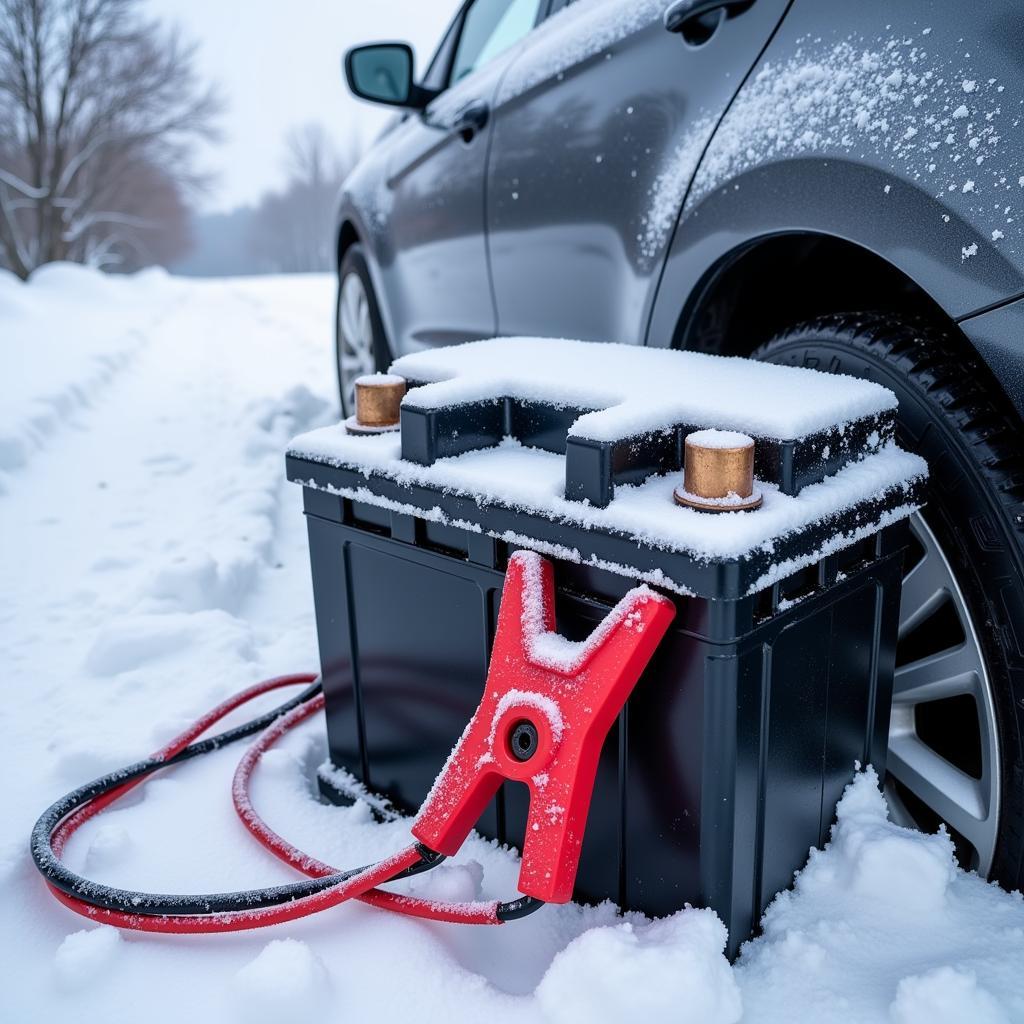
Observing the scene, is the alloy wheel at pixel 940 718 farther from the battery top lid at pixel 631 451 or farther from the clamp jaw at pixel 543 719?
the clamp jaw at pixel 543 719

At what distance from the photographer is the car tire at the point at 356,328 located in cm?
326

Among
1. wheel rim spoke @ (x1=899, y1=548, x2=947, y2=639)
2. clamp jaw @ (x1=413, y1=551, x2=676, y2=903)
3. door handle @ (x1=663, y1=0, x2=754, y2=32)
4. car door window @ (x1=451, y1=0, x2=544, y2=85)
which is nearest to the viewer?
clamp jaw @ (x1=413, y1=551, x2=676, y2=903)

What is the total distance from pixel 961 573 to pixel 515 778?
610 mm

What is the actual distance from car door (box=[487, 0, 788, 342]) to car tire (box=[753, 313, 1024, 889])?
1.26 ft

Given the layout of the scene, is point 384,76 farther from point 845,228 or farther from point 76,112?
point 76,112

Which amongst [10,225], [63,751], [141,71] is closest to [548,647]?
[63,751]

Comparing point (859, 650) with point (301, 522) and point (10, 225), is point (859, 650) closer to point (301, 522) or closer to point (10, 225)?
point (301, 522)

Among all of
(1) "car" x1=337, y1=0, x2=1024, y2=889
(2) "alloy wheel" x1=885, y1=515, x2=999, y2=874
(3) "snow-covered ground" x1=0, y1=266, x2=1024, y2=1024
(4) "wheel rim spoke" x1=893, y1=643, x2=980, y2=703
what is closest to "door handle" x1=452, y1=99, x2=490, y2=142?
(1) "car" x1=337, y1=0, x2=1024, y2=889

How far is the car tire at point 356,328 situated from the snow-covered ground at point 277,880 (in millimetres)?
847

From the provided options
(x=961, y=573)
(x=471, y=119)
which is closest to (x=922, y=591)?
(x=961, y=573)

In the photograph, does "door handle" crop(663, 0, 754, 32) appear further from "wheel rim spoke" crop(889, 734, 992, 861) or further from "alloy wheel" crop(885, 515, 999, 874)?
"wheel rim spoke" crop(889, 734, 992, 861)

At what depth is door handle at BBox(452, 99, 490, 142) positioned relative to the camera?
2.17 m

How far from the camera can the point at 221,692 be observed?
5.89 ft

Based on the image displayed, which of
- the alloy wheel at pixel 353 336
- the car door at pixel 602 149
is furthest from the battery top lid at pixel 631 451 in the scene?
the alloy wheel at pixel 353 336
